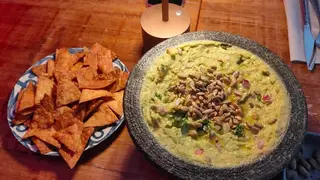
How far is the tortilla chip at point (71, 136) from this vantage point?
1184mm

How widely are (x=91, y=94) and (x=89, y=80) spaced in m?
0.09

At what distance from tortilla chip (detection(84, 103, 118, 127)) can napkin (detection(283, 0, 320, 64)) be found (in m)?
0.82

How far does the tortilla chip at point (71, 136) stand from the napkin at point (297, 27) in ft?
3.12

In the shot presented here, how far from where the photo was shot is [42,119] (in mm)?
1264

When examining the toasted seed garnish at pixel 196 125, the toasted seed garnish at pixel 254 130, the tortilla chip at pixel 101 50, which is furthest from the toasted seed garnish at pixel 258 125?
the tortilla chip at pixel 101 50

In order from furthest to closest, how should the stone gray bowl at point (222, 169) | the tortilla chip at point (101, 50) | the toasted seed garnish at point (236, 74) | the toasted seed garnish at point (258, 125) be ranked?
the tortilla chip at point (101, 50) < the toasted seed garnish at point (236, 74) < the toasted seed garnish at point (258, 125) < the stone gray bowl at point (222, 169)

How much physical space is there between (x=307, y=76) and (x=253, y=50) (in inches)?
15.1

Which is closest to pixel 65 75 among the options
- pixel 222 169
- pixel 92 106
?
pixel 92 106

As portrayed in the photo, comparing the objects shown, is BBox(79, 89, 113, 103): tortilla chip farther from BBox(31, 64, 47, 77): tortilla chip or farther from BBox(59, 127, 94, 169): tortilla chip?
BBox(31, 64, 47, 77): tortilla chip

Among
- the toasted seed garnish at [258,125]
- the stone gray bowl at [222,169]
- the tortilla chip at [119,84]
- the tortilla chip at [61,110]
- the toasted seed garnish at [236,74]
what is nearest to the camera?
the stone gray bowl at [222,169]

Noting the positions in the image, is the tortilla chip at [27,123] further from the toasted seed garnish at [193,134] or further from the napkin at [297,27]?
the napkin at [297,27]

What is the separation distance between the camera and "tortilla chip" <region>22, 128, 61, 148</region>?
1.20 metres

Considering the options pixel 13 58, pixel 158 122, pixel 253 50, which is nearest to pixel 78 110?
pixel 158 122

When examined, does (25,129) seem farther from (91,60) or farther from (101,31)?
(101,31)
